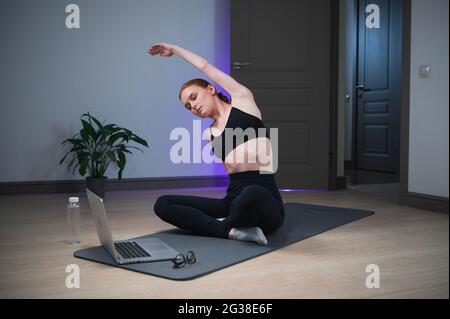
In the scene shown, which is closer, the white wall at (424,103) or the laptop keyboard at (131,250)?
the laptop keyboard at (131,250)

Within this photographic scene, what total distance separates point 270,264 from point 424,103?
86.1 inches

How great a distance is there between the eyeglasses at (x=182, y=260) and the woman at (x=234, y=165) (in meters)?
0.35

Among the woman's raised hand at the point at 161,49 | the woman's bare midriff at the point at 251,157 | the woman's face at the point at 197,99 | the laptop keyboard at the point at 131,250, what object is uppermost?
the woman's raised hand at the point at 161,49

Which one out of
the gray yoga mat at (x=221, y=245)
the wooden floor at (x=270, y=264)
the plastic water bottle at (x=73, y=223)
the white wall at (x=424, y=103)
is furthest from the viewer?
the white wall at (x=424, y=103)

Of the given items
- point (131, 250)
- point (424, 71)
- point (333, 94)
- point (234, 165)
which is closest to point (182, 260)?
point (131, 250)

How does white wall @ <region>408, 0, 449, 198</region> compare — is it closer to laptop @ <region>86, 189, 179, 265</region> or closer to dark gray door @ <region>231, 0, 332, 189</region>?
dark gray door @ <region>231, 0, 332, 189</region>

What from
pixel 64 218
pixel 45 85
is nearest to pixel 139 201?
pixel 64 218


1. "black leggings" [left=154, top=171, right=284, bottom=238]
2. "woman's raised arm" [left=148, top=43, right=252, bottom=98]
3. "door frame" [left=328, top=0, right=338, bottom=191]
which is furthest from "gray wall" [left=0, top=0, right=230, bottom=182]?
"woman's raised arm" [left=148, top=43, right=252, bottom=98]

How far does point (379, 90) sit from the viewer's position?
6258 mm

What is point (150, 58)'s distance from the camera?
16.3 ft

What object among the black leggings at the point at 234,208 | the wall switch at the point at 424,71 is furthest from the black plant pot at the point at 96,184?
the wall switch at the point at 424,71

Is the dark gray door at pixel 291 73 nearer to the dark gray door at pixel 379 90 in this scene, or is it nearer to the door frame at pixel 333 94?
the door frame at pixel 333 94

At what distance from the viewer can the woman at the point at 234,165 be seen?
2533 millimetres

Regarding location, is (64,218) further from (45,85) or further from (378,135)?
(378,135)
